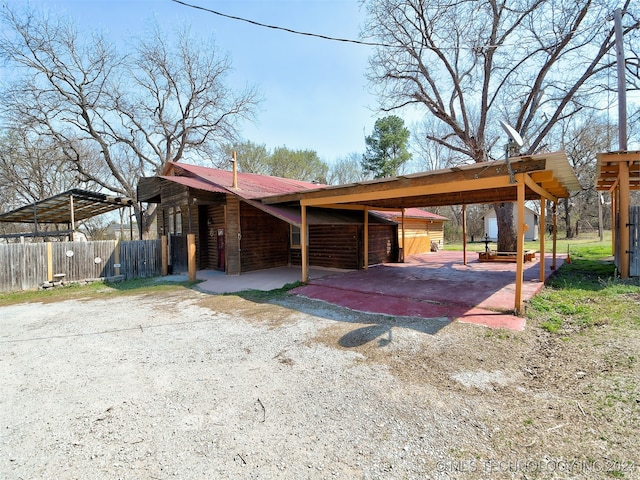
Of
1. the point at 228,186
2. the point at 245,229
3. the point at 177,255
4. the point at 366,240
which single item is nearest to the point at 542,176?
the point at 366,240

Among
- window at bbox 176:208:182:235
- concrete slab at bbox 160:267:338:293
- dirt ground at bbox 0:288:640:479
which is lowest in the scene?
dirt ground at bbox 0:288:640:479

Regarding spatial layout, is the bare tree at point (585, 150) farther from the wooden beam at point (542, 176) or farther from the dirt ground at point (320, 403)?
the dirt ground at point (320, 403)

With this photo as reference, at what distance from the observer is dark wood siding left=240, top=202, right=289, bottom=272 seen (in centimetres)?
1125

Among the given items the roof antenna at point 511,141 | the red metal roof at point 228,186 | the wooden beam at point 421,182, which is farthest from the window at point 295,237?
the roof antenna at point 511,141

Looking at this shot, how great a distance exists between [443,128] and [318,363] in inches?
1046

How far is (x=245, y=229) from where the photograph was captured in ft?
36.8

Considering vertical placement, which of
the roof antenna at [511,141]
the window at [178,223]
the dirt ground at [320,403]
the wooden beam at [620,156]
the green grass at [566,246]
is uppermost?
the wooden beam at [620,156]

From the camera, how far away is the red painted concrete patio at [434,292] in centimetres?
564

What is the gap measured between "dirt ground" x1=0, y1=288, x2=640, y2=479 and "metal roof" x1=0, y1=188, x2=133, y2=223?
23.4 ft

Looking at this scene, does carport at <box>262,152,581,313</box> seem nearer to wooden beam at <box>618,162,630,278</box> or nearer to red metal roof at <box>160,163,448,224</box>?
red metal roof at <box>160,163,448,224</box>

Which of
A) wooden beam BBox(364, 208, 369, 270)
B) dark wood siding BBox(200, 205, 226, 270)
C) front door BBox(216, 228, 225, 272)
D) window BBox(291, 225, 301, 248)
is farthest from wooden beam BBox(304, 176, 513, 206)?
dark wood siding BBox(200, 205, 226, 270)

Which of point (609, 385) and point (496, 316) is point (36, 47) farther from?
point (609, 385)

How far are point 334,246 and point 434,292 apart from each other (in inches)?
201

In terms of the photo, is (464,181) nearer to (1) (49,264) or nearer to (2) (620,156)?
(2) (620,156)
